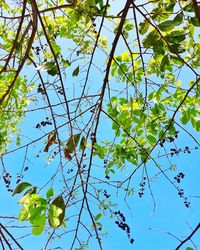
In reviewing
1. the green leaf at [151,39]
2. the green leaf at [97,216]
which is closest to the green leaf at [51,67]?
the green leaf at [151,39]

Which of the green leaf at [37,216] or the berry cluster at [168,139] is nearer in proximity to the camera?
the green leaf at [37,216]

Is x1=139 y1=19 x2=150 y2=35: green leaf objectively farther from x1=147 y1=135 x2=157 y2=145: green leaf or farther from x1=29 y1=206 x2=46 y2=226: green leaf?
x1=29 y1=206 x2=46 y2=226: green leaf

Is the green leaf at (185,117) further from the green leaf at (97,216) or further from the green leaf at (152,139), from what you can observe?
the green leaf at (97,216)

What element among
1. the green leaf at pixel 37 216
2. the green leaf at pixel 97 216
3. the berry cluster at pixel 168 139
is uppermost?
the berry cluster at pixel 168 139

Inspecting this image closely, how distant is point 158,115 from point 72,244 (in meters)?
1.00

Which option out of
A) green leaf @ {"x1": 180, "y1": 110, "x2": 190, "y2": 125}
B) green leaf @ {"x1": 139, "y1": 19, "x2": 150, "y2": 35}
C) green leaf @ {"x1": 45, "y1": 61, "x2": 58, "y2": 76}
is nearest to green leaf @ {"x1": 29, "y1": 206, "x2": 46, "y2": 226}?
green leaf @ {"x1": 45, "y1": 61, "x2": 58, "y2": 76}

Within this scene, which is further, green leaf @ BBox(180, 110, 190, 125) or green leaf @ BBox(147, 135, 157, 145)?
green leaf @ BBox(147, 135, 157, 145)

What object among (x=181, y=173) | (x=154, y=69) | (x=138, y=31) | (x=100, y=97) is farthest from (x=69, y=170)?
(x=154, y=69)

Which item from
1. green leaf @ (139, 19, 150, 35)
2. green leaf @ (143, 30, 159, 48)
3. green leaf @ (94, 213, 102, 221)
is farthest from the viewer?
green leaf @ (94, 213, 102, 221)

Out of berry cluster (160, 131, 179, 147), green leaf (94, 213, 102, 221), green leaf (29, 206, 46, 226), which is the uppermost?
berry cluster (160, 131, 179, 147)

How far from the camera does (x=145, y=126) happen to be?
2.56 metres

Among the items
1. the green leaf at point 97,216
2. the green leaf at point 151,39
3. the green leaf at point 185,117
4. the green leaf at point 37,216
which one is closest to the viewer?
the green leaf at point 37,216

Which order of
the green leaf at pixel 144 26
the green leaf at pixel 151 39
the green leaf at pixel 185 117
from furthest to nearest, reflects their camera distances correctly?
the green leaf at pixel 185 117, the green leaf at pixel 144 26, the green leaf at pixel 151 39

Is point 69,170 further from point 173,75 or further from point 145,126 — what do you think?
point 173,75
